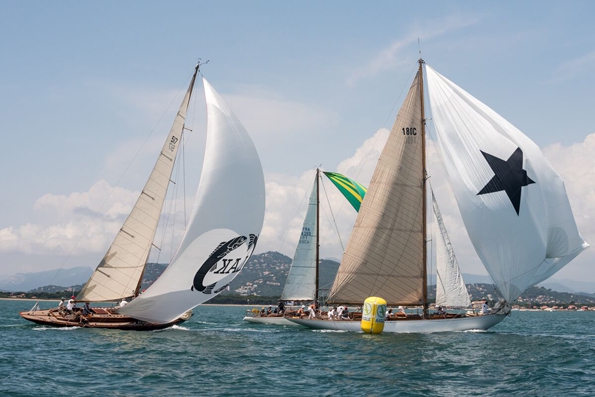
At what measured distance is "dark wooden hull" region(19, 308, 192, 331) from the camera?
33938 millimetres

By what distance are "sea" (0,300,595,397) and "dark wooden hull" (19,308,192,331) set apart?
560 millimetres

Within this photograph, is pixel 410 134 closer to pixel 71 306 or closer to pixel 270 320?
pixel 270 320

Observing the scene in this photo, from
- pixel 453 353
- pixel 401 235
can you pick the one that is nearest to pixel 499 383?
pixel 453 353

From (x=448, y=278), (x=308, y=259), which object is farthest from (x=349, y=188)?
(x=448, y=278)

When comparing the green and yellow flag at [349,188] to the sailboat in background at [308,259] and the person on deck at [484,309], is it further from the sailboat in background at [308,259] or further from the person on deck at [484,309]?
the person on deck at [484,309]

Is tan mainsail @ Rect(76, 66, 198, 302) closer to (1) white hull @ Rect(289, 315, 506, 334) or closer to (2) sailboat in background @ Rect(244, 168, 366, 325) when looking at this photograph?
(1) white hull @ Rect(289, 315, 506, 334)

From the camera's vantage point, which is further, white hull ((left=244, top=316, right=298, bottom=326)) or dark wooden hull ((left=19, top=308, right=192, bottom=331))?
white hull ((left=244, top=316, right=298, bottom=326))

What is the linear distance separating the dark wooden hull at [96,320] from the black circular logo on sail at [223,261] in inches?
185

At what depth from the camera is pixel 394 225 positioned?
1548 inches

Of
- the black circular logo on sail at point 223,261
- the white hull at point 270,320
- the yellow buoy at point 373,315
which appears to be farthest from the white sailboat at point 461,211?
the black circular logo on sail at point 223,261

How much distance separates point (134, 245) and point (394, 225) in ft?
51.9

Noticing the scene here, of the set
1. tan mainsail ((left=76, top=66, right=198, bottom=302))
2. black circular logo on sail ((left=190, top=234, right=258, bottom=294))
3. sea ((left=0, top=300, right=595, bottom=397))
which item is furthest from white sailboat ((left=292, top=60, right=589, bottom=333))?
tan mainsail ((left=76, top=66, right=198, bottom=302))

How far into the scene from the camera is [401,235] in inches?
1555

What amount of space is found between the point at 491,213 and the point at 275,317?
22517 mm
